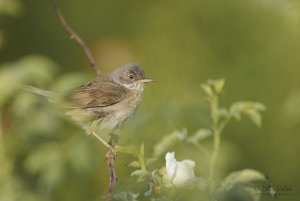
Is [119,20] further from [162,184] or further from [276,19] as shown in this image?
[162,184]

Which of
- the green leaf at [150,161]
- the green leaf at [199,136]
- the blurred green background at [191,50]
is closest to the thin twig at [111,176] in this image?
the green leaf at [150,161]

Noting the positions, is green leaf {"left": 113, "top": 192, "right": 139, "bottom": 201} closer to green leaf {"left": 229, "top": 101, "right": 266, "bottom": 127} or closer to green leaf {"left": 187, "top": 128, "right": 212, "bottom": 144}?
green leaf {"left": 187, "top": 128, "right": 212, "bottom": 144}

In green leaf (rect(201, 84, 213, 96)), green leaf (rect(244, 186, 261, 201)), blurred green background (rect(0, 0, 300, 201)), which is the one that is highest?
blurred green background (rect(0, 0, 300, 201))

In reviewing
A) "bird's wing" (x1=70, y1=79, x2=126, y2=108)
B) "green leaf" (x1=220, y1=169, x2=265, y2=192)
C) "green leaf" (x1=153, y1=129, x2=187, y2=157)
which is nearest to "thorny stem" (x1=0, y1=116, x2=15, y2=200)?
"green leaf" (x1=153, y1=129, x2=187, y2=157)

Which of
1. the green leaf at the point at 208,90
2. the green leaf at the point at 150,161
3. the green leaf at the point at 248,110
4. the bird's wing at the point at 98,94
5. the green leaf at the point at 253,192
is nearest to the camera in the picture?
the green leaf at the point at 253,192

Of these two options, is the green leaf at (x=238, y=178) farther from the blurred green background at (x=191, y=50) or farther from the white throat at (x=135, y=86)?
the blurred green background at (x=191, y=50)

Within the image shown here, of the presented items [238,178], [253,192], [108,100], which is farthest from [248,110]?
[108,100]
